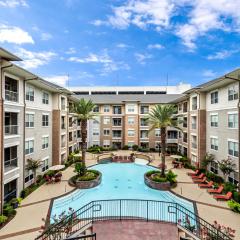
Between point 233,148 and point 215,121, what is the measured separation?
5282 mm

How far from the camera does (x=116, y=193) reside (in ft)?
68.2

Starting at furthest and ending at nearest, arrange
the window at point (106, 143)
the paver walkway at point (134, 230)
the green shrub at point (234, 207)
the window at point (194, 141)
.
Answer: the window at point (106, 143)
the window at point (194, 141)
the green shrub at point (234, 207)
the paver walkway at point (134, 230)

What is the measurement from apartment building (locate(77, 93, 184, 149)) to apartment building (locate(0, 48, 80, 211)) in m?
17.6

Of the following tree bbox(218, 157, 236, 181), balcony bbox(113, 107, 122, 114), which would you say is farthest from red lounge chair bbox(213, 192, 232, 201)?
balcony bbox(113, 107, 122, 114)

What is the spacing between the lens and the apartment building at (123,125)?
152 ft

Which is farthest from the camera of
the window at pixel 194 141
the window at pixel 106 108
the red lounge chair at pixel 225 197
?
the window at pixel 106 108

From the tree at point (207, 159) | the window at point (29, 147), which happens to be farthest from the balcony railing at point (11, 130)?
the tree at point (207, 159)

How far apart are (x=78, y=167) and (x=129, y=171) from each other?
31.8 ft

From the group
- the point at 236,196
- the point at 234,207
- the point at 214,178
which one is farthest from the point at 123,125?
the point at 234,207

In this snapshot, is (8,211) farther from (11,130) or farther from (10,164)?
(11,130)

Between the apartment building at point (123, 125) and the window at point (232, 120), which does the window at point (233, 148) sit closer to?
the window at point (232, 120)

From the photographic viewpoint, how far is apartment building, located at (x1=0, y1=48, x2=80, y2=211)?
55.4 ft

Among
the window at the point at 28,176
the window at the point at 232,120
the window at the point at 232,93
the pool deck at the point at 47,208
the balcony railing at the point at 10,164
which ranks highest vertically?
the window at the point at 232,93

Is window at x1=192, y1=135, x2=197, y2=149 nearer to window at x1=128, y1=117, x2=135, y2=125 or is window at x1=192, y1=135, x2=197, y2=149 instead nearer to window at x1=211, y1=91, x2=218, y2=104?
window at x1=211, y1=91, x2=218, y2=104
